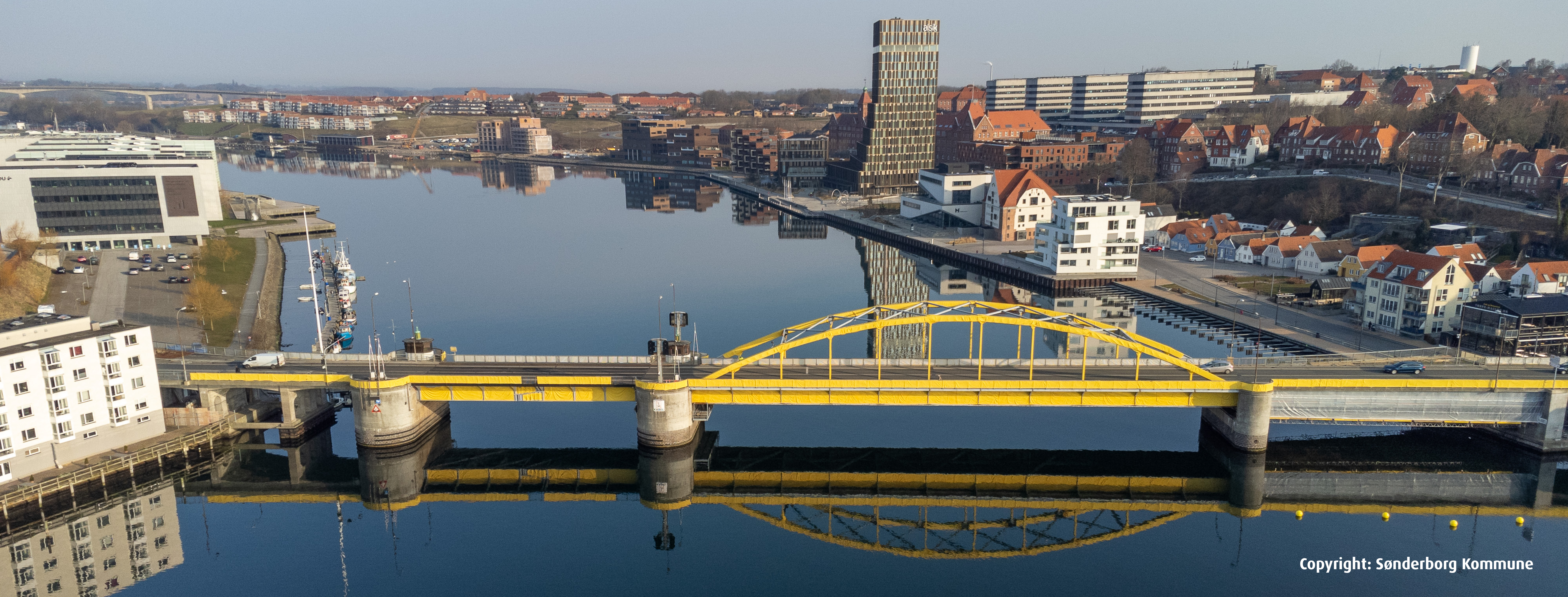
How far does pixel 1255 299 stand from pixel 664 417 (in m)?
59.5

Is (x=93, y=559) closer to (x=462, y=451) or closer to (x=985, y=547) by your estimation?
(x=462, y=451)

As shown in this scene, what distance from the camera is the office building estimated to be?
15612 cm

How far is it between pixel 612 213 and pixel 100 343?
11459cm

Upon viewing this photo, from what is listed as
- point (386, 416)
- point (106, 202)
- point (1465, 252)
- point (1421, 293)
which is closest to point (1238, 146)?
point (1465, 252)

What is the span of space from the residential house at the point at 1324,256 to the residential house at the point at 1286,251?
2.24m

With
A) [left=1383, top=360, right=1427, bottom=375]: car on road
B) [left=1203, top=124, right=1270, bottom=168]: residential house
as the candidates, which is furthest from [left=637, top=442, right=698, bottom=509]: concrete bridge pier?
[left=1203, top=124, right=1270, bottom=168]: residential house

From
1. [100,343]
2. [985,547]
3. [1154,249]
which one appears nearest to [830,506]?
[985,547]

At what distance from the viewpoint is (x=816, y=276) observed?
4060 inches

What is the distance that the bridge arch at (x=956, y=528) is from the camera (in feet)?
134

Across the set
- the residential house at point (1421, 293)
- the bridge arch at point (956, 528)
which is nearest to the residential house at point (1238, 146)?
the residential house at point (1421, 293)

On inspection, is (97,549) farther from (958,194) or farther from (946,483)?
(958,194)

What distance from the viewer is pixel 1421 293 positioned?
65.1 metres

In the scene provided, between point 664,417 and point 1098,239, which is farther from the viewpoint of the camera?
point 1098,239

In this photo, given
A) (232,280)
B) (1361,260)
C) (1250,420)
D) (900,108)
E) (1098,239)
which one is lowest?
(1250,420)
